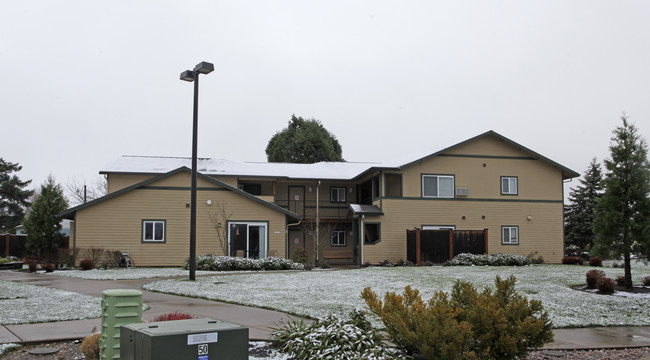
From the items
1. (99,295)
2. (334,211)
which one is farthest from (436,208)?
(99,295)

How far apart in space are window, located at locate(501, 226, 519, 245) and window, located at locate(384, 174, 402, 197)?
6461mm

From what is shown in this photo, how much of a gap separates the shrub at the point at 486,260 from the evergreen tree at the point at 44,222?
68.7 ft

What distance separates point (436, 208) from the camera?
1284 inches

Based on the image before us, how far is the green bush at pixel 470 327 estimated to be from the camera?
238 inches

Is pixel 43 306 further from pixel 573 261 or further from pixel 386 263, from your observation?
pixel 573 261

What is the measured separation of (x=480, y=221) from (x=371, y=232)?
20.4 ft

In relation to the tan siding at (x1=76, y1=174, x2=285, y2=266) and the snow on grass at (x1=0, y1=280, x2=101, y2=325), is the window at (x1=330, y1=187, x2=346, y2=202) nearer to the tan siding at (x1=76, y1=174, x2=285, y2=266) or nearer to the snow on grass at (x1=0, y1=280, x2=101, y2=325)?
the tan siding at (x1=76, y1=174, x2=285, y2=266)

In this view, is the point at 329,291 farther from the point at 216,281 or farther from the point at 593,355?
the point at 593,355

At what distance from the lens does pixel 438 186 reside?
33.0 m

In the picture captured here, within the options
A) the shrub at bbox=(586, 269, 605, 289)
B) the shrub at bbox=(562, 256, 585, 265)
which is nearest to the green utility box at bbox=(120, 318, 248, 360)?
the shrub at bbox=(586, 269, 605, 289)

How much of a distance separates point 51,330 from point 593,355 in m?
8.08

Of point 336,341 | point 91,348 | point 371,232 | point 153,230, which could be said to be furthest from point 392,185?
point 91,348

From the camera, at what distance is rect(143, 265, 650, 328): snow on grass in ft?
38.4

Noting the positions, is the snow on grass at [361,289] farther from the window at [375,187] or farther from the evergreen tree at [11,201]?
the evergreen tree at [11,201]
